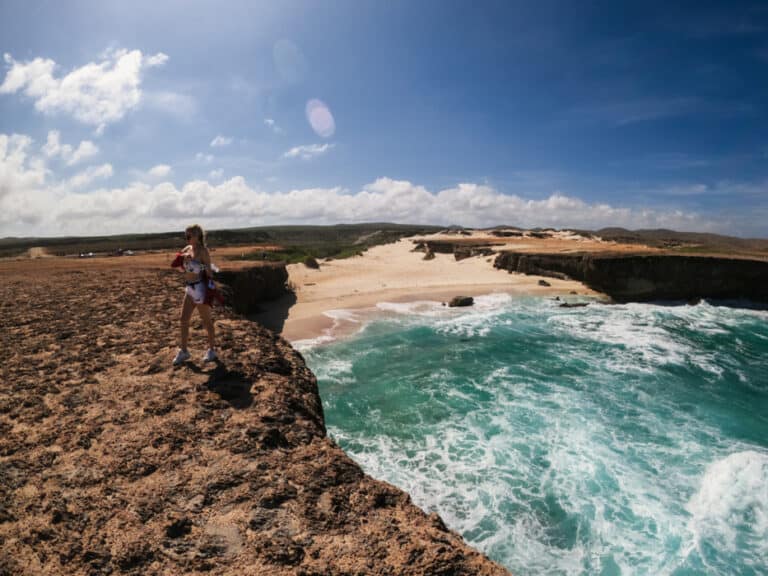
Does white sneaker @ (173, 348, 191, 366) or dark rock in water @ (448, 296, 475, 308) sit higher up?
white sneaker @ (173, 348, 191, 366)

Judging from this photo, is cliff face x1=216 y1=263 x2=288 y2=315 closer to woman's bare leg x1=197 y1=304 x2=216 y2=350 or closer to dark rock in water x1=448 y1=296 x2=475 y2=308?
woman's bare leg x1=197 y1=304 x2=216 y2=350

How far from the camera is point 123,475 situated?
3.44m

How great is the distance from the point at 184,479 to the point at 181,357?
2.47 m

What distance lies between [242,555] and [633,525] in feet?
24.9

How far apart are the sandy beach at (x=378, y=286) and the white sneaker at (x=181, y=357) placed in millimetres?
11928

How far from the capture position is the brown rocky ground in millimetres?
2732

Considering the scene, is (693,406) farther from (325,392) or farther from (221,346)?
(221,346)

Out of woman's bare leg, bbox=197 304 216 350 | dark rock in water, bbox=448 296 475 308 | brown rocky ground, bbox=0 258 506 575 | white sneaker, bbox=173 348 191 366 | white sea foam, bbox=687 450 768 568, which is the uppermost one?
woman's bare leg, bbox=197 304 216 350

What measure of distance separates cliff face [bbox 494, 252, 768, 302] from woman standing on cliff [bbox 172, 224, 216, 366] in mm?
29868

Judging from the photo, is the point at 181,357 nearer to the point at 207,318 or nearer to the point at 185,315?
the point at 185,315

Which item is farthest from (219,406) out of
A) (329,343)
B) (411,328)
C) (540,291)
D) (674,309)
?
(674,309)

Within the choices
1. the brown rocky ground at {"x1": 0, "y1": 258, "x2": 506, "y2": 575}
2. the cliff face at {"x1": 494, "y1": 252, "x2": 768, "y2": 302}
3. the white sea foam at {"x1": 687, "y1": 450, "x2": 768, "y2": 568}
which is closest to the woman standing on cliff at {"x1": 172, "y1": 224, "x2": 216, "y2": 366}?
the brown rocky ground at {"x1": 0, "y1": 258, "x2": 506, "y2": 575}

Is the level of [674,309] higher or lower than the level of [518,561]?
higher

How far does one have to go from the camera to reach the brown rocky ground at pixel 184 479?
2.73 meters
